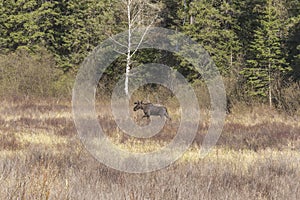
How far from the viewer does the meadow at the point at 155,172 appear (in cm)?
365

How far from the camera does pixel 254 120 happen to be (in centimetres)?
1464

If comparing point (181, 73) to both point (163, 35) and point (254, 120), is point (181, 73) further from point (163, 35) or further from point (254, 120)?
point (254, 120)

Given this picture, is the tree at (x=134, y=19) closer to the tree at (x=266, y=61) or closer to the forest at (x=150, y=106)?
the forest at (x=150, y=106)

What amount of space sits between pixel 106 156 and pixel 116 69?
67.3 feet

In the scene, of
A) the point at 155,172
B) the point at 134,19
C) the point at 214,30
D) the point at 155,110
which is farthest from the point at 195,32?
the point at 155,172

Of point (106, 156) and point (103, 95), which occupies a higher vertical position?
point (106, 156)

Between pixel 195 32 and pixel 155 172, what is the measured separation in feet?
67.2

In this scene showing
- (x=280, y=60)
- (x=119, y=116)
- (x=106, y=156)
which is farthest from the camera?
(x=280, y=60)

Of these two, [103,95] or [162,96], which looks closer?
[162,96]

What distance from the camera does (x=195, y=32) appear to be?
973 inches

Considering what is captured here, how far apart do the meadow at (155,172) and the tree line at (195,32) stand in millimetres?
8411

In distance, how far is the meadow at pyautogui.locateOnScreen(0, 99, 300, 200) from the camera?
365 cm

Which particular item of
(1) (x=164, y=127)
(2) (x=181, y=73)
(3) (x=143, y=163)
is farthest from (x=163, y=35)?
(3) (x=143, y=163)

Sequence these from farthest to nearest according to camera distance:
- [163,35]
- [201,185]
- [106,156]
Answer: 1. [163,35]
2. [106,156]
3. [201,185]
